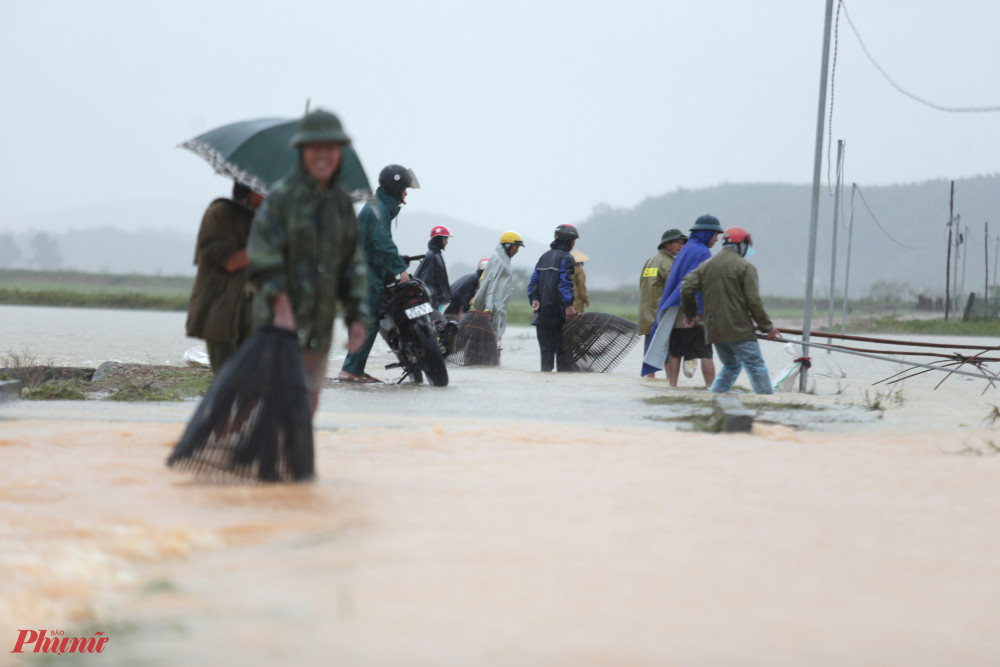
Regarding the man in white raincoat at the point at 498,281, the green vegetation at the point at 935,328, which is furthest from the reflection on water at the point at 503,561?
the green vegetation at the point at 935,328

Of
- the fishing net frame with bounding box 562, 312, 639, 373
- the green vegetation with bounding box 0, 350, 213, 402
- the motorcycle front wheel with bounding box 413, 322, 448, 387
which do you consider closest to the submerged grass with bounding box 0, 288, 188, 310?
the fishing net frame with bounding box 562, 312, 639, 373

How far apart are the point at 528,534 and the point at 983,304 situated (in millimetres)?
46983

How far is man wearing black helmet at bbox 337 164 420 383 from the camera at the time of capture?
9.80m

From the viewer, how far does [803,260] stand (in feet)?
651

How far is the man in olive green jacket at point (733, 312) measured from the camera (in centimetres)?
970

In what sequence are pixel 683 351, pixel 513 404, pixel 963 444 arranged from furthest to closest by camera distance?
pixel 683 351 → pixel 513 404 → pixel 963 444

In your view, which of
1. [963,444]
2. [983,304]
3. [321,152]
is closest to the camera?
[321,152]

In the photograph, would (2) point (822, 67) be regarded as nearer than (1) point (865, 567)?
No

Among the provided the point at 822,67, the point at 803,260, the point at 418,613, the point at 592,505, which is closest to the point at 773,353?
the point at 822,67

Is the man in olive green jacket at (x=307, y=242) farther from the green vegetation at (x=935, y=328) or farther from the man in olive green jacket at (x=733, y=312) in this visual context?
the green vegetation at (x=935, y=328)

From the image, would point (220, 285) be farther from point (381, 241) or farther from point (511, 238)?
point (511, 238)

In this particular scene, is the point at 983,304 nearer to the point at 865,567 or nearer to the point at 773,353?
the point at 773,353

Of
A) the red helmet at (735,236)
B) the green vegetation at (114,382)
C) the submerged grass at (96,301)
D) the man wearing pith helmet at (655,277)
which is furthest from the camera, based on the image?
the submerged grass at (96,301)

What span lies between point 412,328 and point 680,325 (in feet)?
9.49
